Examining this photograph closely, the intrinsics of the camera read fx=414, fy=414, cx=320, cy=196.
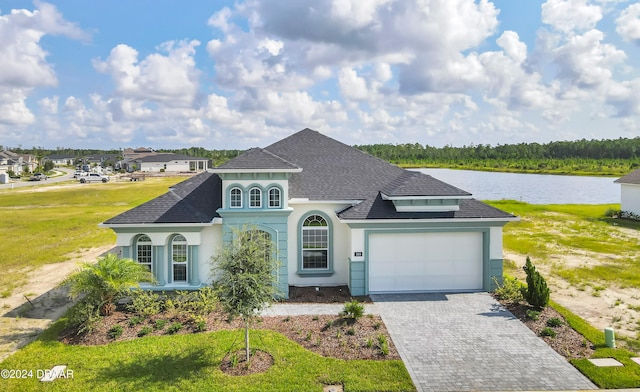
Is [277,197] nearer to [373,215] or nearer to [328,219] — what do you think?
[328,219]

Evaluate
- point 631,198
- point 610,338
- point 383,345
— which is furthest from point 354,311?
point 631,198

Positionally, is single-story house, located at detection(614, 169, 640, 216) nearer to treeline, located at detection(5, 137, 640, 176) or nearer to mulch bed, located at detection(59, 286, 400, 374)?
mulch bed, located at detection(59, 286, 400, 374)

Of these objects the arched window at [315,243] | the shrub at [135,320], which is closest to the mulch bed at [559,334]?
the arched window at [315,243]

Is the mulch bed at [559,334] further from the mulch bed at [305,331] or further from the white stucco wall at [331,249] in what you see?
the white stucco wall at [331,249]

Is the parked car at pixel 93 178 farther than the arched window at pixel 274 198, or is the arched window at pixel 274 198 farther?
the parked car at pixel 93 178

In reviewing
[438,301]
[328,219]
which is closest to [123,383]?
[328,219]

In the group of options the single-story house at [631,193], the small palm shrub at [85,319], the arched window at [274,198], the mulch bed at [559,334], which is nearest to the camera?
the mulch bed at [559,334]

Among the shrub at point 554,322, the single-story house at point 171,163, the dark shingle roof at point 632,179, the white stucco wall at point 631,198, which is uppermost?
the single-story house at point 171,163
